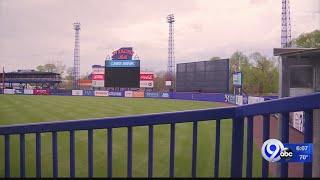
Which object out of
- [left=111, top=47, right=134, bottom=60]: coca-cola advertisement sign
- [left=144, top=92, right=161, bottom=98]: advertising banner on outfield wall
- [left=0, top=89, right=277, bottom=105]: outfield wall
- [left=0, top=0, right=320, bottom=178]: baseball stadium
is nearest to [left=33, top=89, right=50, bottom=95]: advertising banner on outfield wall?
[left=0, top=89, right=277, bottom=105]: outfield wall

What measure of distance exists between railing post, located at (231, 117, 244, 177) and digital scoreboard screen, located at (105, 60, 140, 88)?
4714 centimetres

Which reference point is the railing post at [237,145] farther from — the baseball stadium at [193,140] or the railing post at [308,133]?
the railing post at [308,133]

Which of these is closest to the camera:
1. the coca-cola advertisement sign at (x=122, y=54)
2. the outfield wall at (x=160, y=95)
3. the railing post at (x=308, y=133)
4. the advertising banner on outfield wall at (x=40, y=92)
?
the railing post at (x=308, y=133)

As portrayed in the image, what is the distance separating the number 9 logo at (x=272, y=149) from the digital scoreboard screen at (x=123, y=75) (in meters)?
47.5

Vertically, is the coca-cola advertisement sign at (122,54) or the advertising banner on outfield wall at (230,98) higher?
the coca-cola advertisement sign at (122,54)

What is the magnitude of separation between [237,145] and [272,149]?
403mm

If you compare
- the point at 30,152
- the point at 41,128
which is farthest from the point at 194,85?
the point at 41,128

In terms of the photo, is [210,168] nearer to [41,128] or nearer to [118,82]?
[41,128]

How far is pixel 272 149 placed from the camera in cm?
258

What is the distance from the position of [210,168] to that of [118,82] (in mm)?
43404

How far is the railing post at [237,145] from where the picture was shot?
293 centimetres

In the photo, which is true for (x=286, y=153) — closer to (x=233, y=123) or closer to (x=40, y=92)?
(x=233, y=123)

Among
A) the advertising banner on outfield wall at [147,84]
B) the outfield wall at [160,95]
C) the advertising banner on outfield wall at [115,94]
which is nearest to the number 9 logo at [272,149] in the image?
the outfield wall at [160,95]

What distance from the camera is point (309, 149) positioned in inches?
96.5
